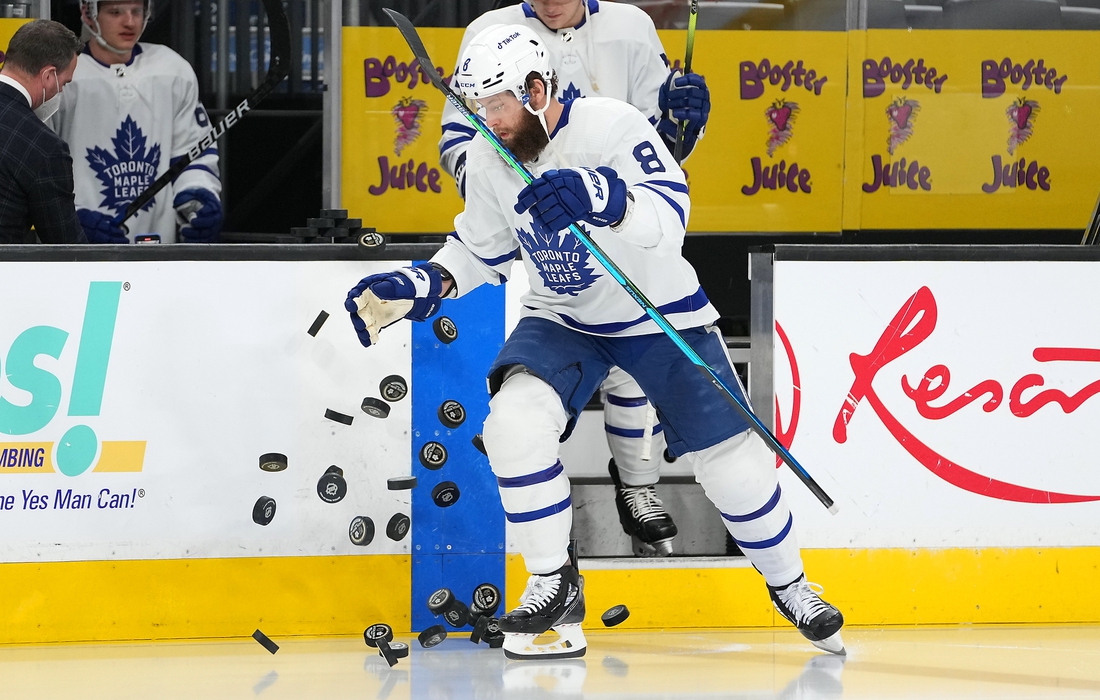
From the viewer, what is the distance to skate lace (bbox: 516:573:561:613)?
8.82ft

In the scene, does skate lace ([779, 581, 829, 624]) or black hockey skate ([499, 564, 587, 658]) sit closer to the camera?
black hockey skate ([499, 564, 587, 658])

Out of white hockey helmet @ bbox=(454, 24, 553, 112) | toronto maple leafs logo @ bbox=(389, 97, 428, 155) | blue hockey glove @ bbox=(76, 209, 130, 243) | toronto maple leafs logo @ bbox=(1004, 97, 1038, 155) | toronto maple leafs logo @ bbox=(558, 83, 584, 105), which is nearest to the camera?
white hockey helmet @ bbox=(454, 24, 553, 112)

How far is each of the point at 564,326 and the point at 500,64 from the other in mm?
617

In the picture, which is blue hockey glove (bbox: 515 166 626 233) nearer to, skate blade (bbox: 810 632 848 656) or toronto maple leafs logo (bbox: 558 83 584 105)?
toronto maple leafs logo (bbox: 558 83 584 105)

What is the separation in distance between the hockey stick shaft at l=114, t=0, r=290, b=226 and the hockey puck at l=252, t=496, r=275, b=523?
1.47 metres

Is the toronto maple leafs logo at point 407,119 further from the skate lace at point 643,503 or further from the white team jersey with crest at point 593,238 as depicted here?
the skate lace at point 643,503

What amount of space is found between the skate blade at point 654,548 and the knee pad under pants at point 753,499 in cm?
32

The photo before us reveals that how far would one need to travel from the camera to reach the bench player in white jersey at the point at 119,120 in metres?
4.20

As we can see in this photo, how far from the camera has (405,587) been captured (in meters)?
3.04

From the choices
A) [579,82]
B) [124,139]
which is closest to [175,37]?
[124,139]

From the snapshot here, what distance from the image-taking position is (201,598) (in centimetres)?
300

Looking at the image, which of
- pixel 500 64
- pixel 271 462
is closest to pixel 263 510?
pixel 271 462

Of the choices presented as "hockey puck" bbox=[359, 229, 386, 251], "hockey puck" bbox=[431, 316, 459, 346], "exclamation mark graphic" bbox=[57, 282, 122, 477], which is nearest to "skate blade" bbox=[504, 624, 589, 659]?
"hockey puck" bbox=[431, 316, 459, 346]

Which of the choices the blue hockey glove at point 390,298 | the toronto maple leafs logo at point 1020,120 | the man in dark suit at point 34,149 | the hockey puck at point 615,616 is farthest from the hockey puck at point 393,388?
the toronto maple leafs logo at point 1020,120
